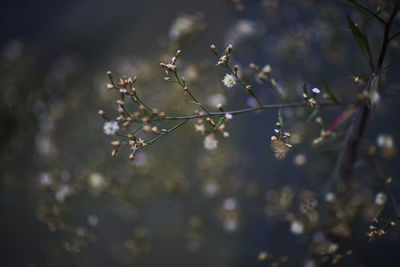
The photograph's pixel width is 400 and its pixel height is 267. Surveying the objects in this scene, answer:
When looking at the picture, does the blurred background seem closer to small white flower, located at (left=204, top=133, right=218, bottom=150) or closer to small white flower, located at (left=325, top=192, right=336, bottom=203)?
small white flower, located at (left=325, top=192, right=336, bottom=203)

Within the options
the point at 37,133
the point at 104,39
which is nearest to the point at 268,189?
the point at 37,133

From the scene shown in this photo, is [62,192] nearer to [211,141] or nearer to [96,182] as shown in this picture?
[96,182]

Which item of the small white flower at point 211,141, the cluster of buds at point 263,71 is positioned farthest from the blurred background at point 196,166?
the small white flower at point 211,141

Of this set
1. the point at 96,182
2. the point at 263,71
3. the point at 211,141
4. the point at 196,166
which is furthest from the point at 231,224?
the point at 263,71

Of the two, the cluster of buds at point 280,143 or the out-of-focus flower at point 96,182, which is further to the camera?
the out-of-focus flower at point 96,182

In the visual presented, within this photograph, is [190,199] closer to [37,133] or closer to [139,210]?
[139,210]

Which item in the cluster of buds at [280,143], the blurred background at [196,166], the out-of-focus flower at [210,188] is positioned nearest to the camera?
the cluster of buds at [280,143]

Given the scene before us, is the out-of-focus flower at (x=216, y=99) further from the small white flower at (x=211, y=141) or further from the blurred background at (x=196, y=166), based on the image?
the small white flower at (x=211, y=141)

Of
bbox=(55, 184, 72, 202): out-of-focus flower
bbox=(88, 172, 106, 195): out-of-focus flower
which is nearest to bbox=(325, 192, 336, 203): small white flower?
bbox=(88, 172, 106, 195): out-of-focus flower
